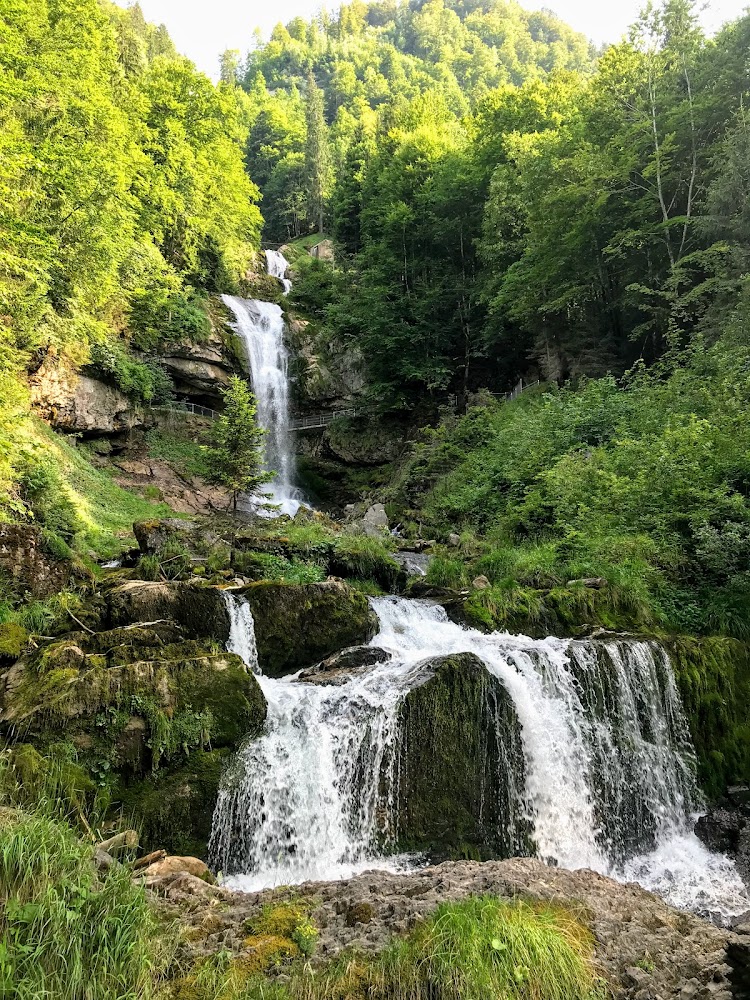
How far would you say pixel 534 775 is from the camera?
266 inches

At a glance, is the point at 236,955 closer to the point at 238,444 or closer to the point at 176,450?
the point at 238,444

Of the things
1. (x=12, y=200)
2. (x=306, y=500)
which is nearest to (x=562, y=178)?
(x=306, y=500)

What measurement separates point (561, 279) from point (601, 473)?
12.5 metres

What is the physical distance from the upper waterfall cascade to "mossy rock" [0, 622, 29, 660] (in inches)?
619

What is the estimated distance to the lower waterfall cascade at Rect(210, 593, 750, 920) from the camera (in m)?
5.90

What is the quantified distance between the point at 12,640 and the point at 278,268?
Answer: 33.4 meters

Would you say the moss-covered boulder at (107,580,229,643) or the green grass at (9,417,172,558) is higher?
the green grass at (9,417,172,558)

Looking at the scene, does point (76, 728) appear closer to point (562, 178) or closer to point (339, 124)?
point (562, 178)

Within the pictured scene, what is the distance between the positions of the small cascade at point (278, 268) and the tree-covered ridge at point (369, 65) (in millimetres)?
22103

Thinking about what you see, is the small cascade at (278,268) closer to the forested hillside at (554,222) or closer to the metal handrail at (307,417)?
the forested hillside at (554,222)

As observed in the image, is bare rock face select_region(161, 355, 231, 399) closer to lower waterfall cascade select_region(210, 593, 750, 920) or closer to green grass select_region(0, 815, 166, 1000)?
lower waterfall cascade select_region(210, 593, 750, 920)

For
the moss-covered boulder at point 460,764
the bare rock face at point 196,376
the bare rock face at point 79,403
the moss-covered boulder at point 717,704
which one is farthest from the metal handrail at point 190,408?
the moss-covered boulder at point 717,704

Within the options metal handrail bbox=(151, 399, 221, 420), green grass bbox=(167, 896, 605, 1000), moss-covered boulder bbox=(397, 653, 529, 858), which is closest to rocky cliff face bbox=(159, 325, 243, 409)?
metal handrail bbox=(151, 399, 221, 420)

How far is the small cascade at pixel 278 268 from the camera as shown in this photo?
3344 centimetres
